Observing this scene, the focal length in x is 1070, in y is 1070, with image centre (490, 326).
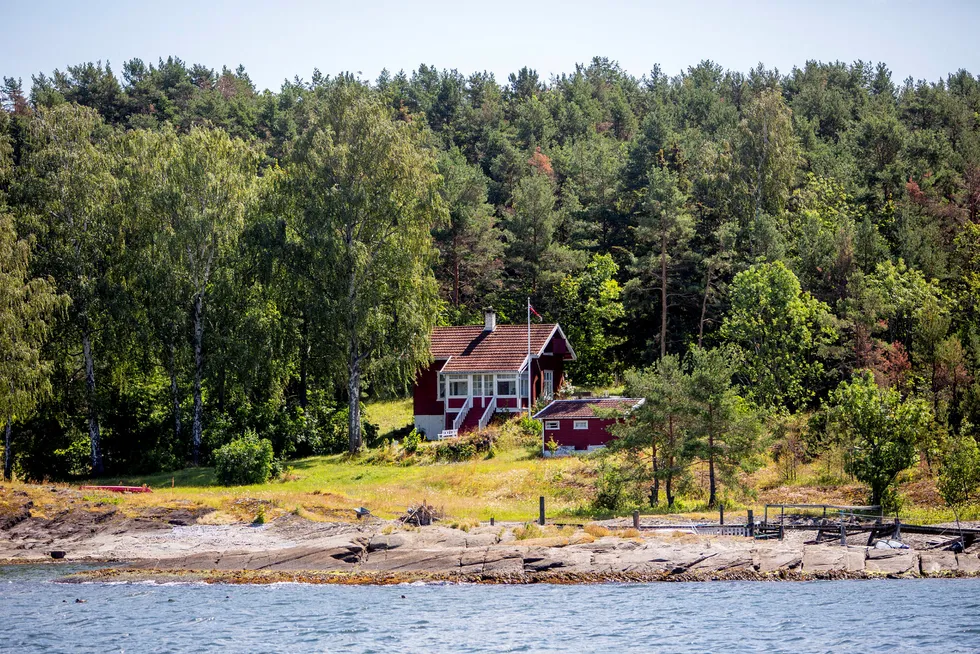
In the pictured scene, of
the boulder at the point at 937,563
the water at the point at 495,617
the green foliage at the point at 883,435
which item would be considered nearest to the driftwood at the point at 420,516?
the water at the point at 495,617

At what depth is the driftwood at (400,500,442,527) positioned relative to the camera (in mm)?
43938

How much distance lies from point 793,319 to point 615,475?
21914mm

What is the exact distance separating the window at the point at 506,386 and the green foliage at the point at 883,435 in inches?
968

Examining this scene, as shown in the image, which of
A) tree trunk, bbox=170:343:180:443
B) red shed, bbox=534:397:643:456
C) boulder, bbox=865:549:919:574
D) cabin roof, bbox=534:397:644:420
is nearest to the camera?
boulder, bbox=865:549:919:574

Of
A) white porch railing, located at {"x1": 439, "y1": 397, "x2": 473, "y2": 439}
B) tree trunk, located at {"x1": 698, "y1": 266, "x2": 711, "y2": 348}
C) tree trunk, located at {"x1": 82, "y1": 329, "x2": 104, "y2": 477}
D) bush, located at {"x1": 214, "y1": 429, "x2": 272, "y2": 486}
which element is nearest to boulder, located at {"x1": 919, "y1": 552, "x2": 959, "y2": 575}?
white porch railing, located at {"x1": 439, "y1": 397, "x2": 473, "y2": 439}

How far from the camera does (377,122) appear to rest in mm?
61625

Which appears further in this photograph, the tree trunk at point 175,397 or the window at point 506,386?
the window at point 506,386

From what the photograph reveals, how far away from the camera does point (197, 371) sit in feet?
201

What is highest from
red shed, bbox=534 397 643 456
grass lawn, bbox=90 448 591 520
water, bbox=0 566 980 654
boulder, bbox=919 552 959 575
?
red shed, bbox=534 397 643 456

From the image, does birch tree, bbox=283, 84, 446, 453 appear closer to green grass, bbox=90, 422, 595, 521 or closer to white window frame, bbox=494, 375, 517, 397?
green grass, bbox=90, 422, 595, 521

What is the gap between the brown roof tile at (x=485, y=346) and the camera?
67000 mm

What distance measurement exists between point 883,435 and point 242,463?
3124 cm

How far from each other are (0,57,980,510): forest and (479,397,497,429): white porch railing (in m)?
6.54

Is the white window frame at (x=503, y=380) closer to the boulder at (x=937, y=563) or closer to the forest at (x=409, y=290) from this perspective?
the forest at (x=409, y=290)
